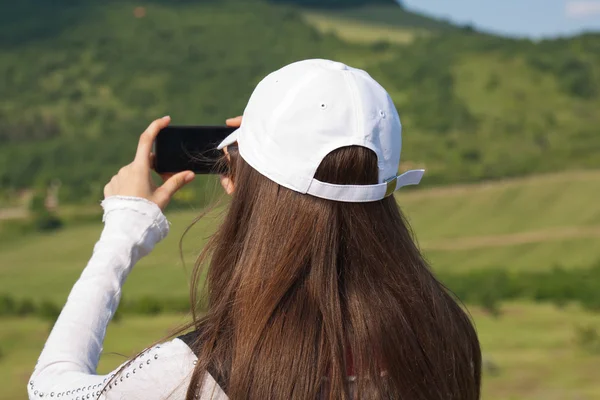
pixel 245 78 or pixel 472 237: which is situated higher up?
pixel 472 237

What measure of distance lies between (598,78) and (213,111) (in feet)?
58.8

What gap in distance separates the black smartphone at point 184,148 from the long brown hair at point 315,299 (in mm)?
193

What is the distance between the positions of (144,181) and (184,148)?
0.35ft

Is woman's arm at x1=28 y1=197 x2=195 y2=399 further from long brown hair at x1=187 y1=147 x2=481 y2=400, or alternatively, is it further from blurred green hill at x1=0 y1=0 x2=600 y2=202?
blurred green hill at x1=0 y1=0 x2=600 y2=202

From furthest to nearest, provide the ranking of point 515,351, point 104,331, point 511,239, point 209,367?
1. point 511,239
2. point 515,351
3. point 104,331
4. point 209,367

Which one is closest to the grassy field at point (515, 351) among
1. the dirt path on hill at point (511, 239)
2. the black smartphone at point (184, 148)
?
the black smartphone at point (184, 148)

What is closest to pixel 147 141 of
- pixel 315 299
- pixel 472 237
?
pixel 315 299

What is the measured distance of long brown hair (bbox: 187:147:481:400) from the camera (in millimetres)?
813

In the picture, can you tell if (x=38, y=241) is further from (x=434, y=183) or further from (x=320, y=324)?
(x=320, y=324)

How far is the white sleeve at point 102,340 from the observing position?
2.63 ft

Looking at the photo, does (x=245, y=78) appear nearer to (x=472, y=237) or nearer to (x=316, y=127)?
(x=472, y=237)

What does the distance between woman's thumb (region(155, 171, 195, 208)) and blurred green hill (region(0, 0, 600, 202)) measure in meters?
23.3

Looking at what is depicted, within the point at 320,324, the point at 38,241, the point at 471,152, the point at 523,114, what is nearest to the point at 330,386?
the point at 320,324

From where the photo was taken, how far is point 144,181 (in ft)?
3.28
